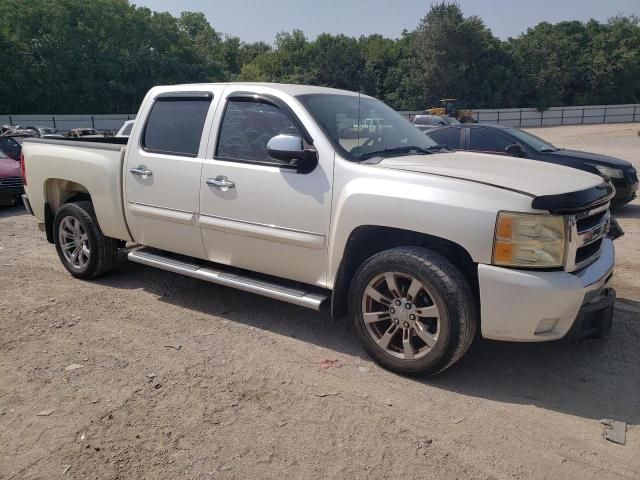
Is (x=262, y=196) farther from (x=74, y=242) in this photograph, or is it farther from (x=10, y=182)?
(x=10, y=182)

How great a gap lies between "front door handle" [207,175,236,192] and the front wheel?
4.19 ft

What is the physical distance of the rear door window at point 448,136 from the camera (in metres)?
9.73

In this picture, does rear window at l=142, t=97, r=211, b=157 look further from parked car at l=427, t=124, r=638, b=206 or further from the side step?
parked car at l=427, t=124, r=638, b=206

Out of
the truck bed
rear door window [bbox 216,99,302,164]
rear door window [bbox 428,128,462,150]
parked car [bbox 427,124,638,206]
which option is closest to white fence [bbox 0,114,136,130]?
rear door window [bbox 428,128,462,150]

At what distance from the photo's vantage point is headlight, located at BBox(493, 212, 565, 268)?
129 inches

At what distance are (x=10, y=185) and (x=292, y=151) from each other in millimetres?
9258

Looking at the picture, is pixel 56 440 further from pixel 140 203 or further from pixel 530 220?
pixel 530 220

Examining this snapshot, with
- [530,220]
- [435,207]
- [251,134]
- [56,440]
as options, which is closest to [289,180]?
[251,134]

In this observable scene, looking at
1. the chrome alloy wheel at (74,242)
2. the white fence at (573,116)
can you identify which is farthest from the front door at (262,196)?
the white fence at (573,116)

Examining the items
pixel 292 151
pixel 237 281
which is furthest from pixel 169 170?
pixel 292 151

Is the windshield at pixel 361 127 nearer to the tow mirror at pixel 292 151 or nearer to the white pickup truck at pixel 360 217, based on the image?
the white pickup truck at pixel 360 217

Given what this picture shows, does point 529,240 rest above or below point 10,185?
above

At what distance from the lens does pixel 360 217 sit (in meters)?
3.75

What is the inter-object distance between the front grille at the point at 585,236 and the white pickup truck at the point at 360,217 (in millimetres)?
17
